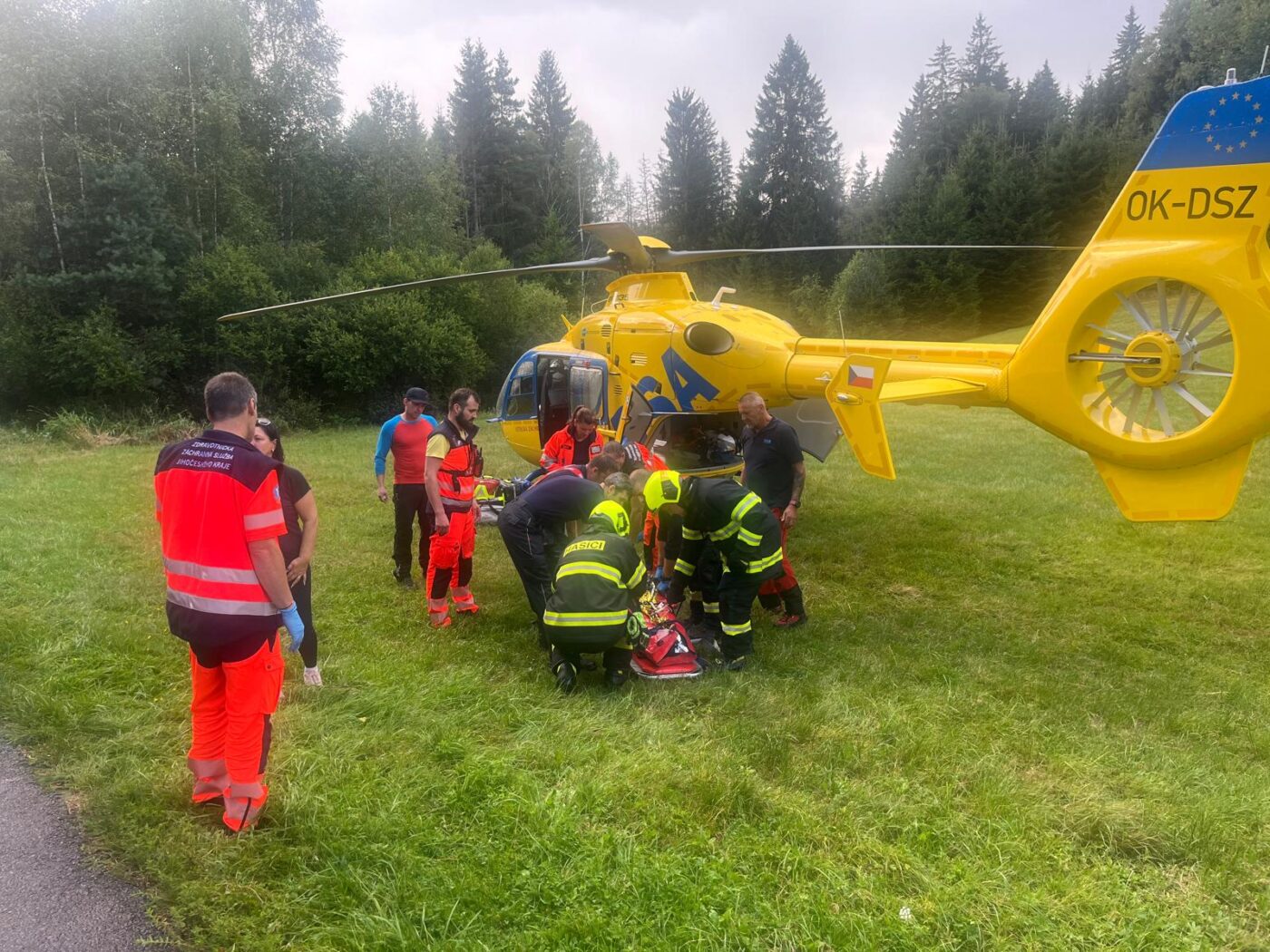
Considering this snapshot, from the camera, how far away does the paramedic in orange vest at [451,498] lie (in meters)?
5.80

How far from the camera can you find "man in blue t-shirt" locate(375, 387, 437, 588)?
6.75 metres

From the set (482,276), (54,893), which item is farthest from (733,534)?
(482,276)

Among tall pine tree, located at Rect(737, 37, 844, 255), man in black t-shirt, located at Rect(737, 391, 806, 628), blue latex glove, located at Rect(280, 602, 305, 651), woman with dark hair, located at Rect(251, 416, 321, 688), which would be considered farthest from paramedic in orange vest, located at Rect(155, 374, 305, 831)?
tall pine tree, located at Rect(737, 37, 844, 255)

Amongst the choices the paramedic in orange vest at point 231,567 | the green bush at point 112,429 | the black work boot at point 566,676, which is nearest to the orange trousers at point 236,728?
the paramedic in orange vest at point 231,567

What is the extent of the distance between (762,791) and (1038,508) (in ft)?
25.3

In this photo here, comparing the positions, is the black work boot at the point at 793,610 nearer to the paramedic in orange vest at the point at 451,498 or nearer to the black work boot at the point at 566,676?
the black work boot at the point at 566,676

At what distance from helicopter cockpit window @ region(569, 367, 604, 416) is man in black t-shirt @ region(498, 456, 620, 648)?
9.54 feet

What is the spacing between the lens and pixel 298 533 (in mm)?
4598

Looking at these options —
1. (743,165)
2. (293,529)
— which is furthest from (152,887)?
(743,165)

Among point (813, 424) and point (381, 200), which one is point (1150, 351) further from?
point (381, 200)

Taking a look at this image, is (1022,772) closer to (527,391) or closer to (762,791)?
(762,791)

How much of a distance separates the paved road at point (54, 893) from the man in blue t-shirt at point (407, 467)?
3.53 meters

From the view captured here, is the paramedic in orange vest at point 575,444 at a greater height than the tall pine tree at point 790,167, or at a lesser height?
lesser

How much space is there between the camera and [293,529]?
452 centimetres
